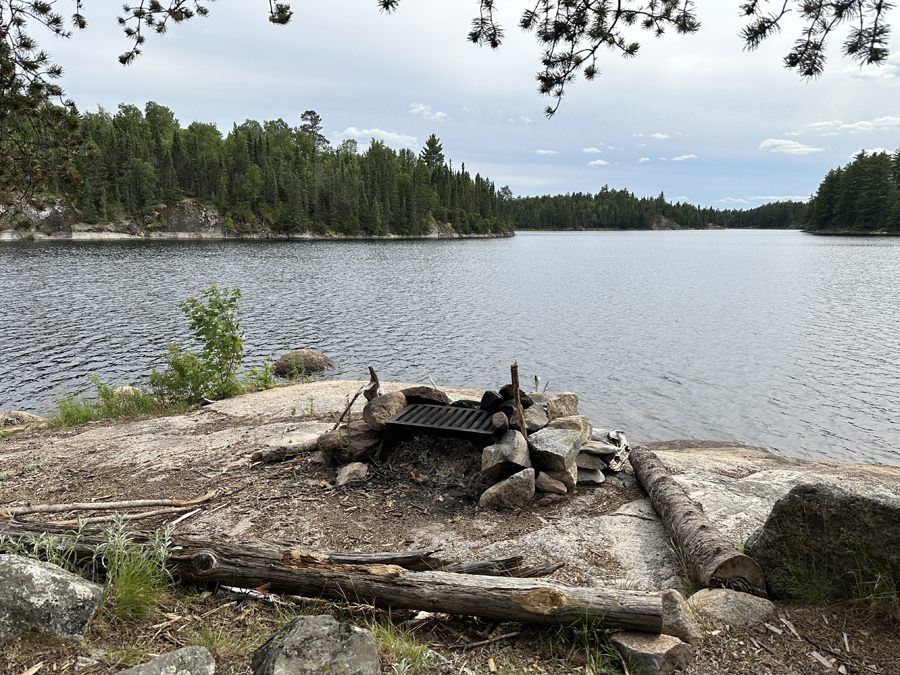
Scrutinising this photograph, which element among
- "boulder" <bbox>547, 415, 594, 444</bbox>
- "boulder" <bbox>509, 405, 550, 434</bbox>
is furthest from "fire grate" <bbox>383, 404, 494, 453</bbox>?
"boulder" <bbox>547, 415, 594, 444</bbox>

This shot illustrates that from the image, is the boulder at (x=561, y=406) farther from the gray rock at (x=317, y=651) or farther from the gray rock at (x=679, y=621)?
the gray rock at (x=317, y=651)

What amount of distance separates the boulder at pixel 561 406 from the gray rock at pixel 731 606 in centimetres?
317

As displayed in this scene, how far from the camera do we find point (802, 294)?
32.6 m

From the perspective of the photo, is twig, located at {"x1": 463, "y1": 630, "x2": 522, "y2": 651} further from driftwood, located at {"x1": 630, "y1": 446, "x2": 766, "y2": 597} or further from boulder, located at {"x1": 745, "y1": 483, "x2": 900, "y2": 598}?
boulder, located at {"x1": 745, "y1": 483, "x2": 900, "y2": 598}

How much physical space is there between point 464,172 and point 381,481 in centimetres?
14934

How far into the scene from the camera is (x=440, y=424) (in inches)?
243

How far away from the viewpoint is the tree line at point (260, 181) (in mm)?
95625

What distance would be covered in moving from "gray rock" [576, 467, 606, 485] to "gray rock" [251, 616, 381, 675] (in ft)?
12.2

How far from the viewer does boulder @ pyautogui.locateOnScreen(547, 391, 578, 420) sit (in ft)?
22.6

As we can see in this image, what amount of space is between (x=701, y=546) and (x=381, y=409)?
12.1ft

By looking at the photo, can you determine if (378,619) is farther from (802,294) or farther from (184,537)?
(802,294)

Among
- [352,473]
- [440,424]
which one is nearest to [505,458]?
[440,424]

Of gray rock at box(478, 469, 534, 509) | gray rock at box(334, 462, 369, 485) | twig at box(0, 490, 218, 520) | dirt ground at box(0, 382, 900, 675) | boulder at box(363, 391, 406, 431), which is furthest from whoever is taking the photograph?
boulder at box(363, 391, 406, 431)

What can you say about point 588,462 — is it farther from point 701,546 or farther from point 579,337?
point 579,337
